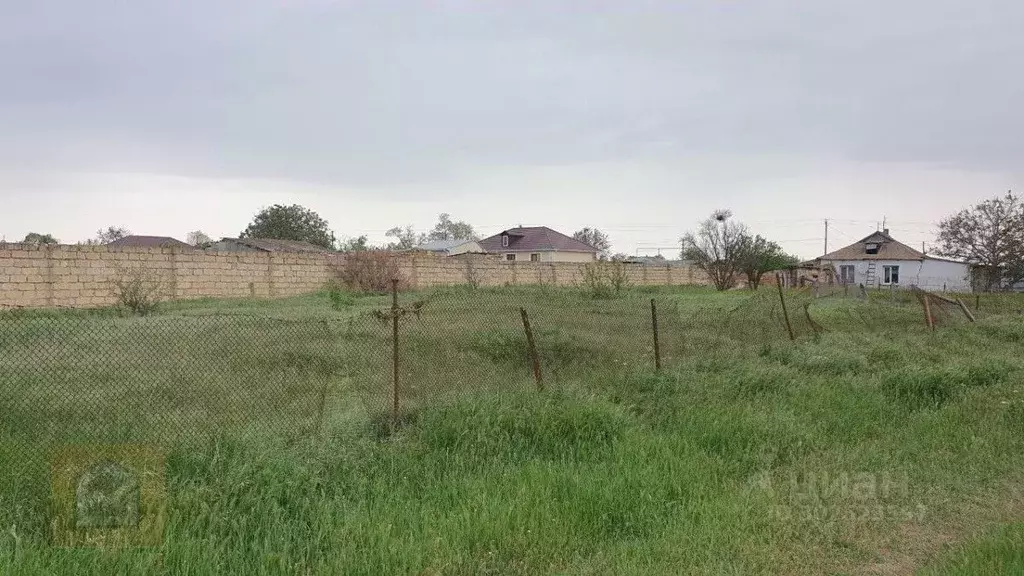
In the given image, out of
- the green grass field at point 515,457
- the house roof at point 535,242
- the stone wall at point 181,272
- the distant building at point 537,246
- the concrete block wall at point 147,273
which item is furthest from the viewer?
the house roof at point 535,242

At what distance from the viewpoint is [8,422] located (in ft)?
15.2

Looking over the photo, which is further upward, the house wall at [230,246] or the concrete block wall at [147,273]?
the house wall at [230,246]

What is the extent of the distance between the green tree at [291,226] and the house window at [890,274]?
157 feet

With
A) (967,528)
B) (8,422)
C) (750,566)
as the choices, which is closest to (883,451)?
(967,528)

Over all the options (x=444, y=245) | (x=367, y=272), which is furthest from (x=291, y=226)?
(x=367, y=272)

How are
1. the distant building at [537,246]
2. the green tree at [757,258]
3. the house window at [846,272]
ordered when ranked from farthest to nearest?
1. the distant building at [537,246]
2. the house window at [846,272]
3. the green tree at [757,258]

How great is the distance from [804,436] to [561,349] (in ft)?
11.9

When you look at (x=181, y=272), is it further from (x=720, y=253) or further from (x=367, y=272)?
(x=720, y=253)

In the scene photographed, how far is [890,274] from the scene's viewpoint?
51781mm

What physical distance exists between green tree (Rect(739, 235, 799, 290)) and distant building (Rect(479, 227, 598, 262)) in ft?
59.3

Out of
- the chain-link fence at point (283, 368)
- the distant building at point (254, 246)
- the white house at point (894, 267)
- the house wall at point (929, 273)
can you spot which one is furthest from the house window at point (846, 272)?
the chain-link fence at point (283, 368)

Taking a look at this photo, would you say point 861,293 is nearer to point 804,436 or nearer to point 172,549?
point 804,436

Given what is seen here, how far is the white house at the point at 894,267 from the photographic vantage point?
50594 mm

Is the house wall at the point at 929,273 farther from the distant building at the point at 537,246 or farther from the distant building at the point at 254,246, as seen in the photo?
the distant building at the point at 254,246
